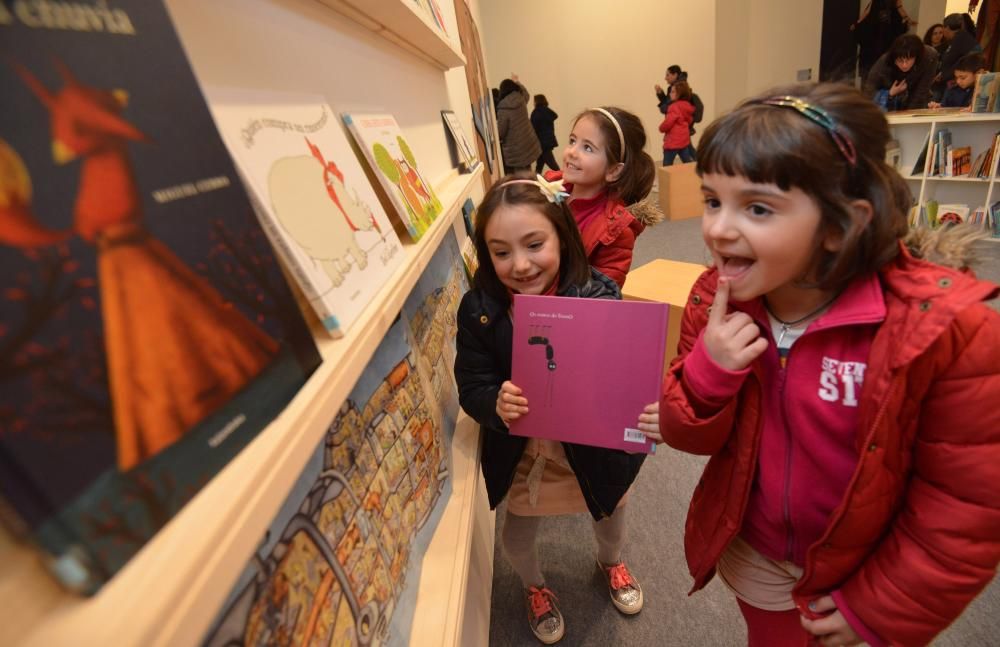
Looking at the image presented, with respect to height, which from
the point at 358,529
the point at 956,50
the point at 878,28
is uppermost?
the point at 878,28

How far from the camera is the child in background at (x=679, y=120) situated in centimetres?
600

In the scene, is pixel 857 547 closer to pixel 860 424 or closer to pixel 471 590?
pixel 860 424

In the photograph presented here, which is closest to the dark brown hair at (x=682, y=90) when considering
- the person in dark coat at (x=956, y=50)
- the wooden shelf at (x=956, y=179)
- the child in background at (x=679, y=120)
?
the child in background at (x=679, y=120)

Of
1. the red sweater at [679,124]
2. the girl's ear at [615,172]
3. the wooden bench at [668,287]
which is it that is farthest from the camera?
the red sweater at [679,124]

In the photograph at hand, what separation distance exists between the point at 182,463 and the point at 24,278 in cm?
14

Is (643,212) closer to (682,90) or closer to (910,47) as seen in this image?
(910,47)

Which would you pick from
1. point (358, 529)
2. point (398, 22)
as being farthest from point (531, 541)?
point (398, 22)

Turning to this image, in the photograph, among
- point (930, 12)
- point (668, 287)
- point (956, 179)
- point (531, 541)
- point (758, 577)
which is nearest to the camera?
point (758, 577)

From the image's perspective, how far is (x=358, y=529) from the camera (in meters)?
0.69

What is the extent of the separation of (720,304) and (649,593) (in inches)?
48.6

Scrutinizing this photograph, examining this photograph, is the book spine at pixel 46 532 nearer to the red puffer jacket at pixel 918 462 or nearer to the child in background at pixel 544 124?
the red puffer jacket at pixel 918 462

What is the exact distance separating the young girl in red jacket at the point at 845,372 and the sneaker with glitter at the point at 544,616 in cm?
86

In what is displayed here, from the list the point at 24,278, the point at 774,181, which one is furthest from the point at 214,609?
the point at 774,181

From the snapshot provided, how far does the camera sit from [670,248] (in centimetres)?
459
